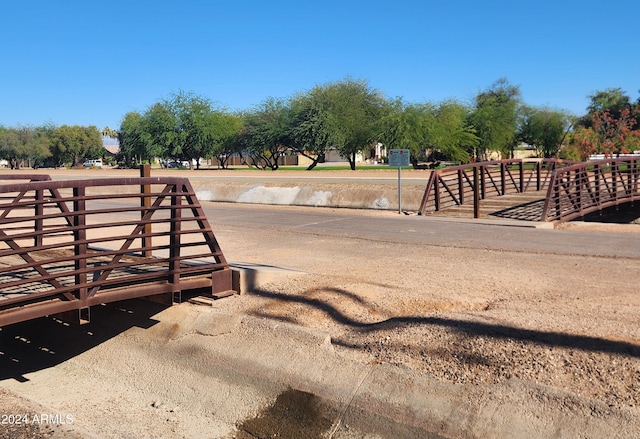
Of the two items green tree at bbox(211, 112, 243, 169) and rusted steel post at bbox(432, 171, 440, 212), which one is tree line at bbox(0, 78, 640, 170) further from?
rusted steel post at bbox(432, 171, 440, 212)

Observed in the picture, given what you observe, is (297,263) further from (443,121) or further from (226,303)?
(443,121)

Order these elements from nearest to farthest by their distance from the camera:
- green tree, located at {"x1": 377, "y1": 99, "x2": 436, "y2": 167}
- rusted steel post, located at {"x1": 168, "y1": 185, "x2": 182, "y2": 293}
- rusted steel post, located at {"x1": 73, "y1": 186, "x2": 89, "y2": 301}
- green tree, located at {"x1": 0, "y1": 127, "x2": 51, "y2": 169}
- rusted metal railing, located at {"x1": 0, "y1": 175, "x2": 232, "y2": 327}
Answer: rusted metal railing, located at {"x1": 0, "y1": 175, "x2": 232, "y2": 327} → rusted steel post, located at {"x1": 73, "y1": 186, "x2": 89, "y2": 301} → rusted steel post, located at {"x1": 168, "y1": 185, "x2": 182, "y2": 293} → green tree, located at {"x1": 377, "y1": 99, "x2": 436, "y2": 167} → green tree, located at {"x1": 0, "y1": 127, "x2": 51, "y2": 169}

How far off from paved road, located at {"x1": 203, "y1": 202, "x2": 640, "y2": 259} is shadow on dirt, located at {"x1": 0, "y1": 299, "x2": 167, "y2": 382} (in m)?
6.05

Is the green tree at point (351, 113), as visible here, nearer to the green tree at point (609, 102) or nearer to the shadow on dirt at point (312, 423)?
the green tree at point (609, 102)

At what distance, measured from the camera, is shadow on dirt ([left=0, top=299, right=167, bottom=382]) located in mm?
9312

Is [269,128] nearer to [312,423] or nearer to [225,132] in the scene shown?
[225,132]

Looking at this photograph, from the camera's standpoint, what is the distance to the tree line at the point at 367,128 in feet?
182

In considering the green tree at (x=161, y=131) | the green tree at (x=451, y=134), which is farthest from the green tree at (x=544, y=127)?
the green tree at (x=161, y=131)

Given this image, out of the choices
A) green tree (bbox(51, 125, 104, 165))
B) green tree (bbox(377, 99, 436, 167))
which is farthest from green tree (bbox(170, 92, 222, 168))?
green tree (bbox(51, 125, 104, 165))

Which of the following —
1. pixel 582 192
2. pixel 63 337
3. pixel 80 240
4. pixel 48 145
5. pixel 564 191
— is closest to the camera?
pixel 80 240

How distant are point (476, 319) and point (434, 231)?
873cm

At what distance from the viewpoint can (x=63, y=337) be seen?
10.1 meters

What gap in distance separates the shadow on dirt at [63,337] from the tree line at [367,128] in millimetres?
45410

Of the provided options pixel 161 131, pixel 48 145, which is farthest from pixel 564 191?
pixel 48 145
